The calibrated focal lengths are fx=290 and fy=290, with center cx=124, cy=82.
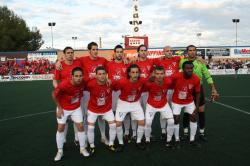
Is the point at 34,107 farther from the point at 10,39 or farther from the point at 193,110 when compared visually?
the point at 10,39

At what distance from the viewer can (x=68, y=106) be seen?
20.2 feet

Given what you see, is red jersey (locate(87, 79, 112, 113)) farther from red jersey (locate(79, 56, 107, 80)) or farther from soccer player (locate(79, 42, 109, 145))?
red jersey (locate(79, 56, 107, 80))

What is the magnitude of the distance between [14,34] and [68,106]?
57.8 meters

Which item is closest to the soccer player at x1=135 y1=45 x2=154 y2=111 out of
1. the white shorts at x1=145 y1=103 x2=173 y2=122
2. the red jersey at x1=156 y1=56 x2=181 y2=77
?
the red jersey at x1=156 y1=56 x2=181 y2=77

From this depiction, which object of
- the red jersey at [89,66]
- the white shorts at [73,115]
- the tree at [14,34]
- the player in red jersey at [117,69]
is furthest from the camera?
the tree at [14,34]

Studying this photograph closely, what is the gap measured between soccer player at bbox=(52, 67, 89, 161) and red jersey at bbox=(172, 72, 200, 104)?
84.2 inches

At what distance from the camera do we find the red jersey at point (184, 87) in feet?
21.4

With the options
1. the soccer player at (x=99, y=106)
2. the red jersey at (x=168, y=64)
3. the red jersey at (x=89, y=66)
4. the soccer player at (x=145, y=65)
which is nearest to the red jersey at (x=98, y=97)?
the soccer player at (x=99, y=106)

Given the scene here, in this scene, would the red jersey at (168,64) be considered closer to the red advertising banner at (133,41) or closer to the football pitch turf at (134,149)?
the football pitch turf at (134,149)

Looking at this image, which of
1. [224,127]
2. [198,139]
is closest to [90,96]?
[198,139]

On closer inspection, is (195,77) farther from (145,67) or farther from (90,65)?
(90,65)

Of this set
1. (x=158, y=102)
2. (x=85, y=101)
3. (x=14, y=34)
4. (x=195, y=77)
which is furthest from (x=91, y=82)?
(x=14, y=34)

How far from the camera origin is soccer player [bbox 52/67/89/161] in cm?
598

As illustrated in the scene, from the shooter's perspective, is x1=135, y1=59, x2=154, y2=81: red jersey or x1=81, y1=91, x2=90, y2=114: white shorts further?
x1=135, y1=59, x2=154, y2=81: red jersey
